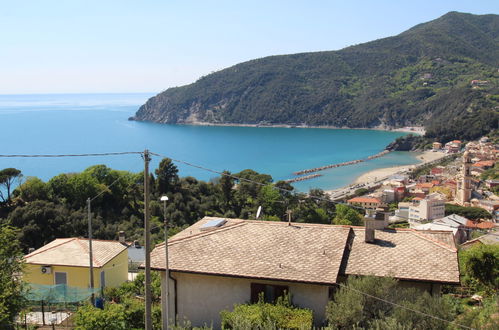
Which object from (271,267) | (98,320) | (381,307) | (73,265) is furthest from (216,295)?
(73,265)

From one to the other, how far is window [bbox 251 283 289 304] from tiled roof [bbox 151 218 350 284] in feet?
0.73

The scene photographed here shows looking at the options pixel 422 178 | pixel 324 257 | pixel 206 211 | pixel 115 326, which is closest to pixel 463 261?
pixel 324 257

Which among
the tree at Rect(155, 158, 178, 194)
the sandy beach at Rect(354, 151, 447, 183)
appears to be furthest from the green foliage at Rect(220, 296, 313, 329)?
the sandy beach at Rect(354, 151, 447, 183)

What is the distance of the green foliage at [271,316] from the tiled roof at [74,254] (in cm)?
556

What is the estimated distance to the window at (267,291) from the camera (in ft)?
24.0

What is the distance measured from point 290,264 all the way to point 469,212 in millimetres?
45761

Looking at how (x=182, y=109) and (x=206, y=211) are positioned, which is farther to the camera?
(x=182, y=109)

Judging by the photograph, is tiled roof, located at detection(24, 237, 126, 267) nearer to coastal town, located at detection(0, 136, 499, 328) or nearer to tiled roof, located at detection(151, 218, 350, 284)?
coastal town, located at detection(0, 136, 499, 328)

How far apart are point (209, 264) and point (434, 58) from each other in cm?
19397

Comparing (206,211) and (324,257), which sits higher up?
(324,257)

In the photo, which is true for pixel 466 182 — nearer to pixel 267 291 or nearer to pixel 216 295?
pixel 267 291

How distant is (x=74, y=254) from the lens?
11633 millimetres

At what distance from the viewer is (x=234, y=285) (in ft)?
24.7

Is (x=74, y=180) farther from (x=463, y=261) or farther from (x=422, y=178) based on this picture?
(x=422, y=178)
